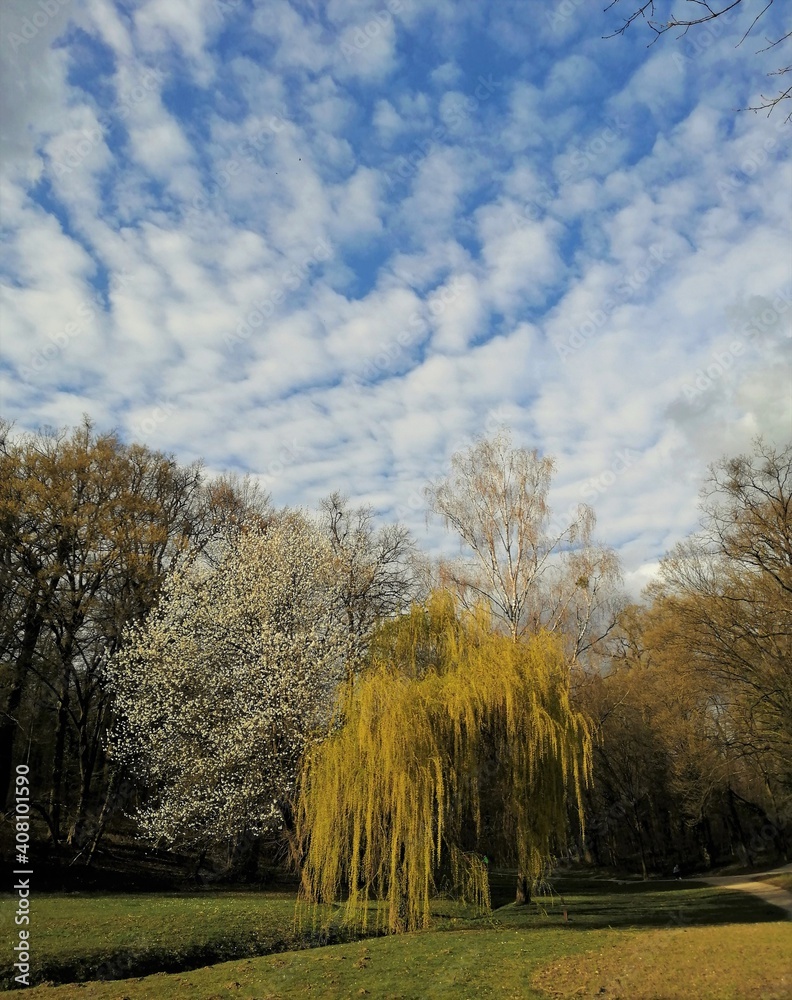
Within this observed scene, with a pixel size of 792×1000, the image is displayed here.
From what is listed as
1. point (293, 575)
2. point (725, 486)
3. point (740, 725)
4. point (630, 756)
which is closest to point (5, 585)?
point (293, 575)

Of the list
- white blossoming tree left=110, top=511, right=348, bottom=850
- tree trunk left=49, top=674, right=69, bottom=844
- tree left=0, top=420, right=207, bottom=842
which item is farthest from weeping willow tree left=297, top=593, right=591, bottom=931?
tree left=0, top=420, right=207, bottom=842

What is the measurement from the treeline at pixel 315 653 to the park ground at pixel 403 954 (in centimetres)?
135

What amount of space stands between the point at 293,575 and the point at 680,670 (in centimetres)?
1480

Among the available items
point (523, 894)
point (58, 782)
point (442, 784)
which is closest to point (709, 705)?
point (523, 894)

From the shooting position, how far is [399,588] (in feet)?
86.7

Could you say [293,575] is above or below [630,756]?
above

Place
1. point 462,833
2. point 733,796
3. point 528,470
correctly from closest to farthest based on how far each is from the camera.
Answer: point 462,833
point 528,470
point 733,796

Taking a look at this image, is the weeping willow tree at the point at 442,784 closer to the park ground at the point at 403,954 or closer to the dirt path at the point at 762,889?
the park ground at the point at 403,954

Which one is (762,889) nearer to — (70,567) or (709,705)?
(709,705)

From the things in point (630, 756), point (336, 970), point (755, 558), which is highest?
point (755, 558)

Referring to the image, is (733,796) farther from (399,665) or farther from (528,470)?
(399,665)

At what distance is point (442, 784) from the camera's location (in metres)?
11.9

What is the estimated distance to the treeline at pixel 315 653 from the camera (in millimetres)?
12883

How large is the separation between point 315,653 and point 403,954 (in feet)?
31.7
